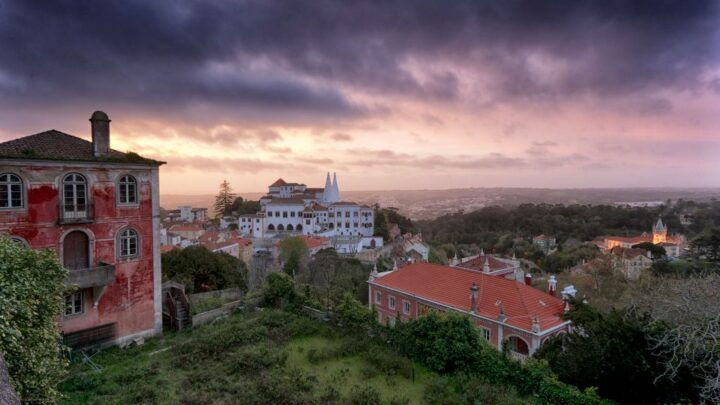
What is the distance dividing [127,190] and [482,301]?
1733 centimetres

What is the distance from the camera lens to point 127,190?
50.3 feet

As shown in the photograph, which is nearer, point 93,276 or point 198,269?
point 93,276

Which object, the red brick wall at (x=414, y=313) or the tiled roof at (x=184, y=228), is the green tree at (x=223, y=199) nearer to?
the tiled roof at (x=184, y=228)

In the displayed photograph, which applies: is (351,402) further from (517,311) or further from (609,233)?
(609,233)

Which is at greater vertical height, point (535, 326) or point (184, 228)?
point (535, 326)

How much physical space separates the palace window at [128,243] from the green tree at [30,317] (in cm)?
641

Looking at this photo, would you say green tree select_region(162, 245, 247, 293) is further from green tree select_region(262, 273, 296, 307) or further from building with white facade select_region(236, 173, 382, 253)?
building with white facade select_region(236, 173, 382, 253)

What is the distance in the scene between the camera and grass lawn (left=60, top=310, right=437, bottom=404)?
1029 cm

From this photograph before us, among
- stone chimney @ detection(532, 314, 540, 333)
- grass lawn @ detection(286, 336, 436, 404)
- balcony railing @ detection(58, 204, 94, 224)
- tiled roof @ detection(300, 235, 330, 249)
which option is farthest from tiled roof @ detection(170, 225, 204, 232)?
stone chimney @ detection(532, 314, 540, 333)

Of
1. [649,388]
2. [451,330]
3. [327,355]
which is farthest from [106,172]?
[649,388]

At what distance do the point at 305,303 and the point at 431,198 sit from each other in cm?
14572

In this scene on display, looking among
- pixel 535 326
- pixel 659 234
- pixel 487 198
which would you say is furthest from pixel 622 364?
pixel 487 198

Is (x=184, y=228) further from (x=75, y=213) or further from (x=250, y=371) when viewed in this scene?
(x=250, y=371)

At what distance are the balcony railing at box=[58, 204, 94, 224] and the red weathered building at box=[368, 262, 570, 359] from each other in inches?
478
